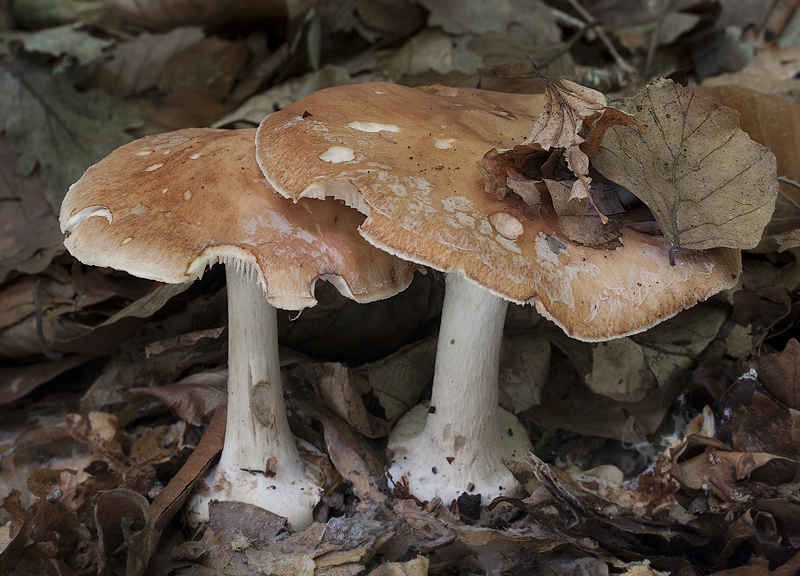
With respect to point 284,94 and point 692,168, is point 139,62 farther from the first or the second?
point 692,168

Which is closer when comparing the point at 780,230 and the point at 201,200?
the point at 201,200

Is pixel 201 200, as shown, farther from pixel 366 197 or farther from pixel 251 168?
pixel 366 197

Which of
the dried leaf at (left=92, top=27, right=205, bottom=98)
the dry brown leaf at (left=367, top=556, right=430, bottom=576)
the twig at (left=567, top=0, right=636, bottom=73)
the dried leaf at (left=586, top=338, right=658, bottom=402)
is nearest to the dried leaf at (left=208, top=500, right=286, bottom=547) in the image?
the dry brown leaf at (left=367, top=556, right=430, bottom=576)

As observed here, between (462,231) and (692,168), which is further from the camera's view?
(692,168)

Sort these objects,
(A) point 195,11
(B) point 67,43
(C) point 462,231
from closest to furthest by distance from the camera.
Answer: (C) point 462,231
(B) point 67,43
(A) point 195,11

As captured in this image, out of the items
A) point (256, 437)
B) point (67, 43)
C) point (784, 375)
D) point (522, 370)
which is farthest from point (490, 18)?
point (256, 437)

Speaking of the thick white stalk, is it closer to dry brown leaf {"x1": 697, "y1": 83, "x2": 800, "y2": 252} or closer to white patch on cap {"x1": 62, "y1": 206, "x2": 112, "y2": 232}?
white patch on cap {"x1": 62, "y1": 206, "x2": 112, "y2": 232}

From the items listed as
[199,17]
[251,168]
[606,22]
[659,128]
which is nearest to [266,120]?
[251,168]

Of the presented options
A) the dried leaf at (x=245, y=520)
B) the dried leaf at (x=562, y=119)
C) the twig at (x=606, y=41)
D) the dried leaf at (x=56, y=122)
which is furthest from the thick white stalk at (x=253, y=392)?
the twig at (x=606, y=41)
